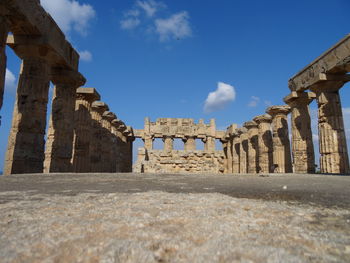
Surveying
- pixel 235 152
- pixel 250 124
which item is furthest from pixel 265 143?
pixel 235 152

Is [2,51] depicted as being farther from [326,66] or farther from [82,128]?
[326,66]

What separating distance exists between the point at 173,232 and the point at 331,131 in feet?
40.4

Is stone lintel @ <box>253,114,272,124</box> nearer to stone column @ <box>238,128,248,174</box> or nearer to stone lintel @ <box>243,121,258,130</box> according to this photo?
stone lintel @ <box>243,121,258,130</box>

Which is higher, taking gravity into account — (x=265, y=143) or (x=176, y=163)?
(x=265, y=143)

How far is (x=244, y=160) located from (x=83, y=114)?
15191mm

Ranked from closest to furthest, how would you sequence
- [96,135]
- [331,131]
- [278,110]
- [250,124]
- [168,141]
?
[331,131] < [278,110] < [96,135] < [250,124] < [168,141]

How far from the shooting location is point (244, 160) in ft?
74.0

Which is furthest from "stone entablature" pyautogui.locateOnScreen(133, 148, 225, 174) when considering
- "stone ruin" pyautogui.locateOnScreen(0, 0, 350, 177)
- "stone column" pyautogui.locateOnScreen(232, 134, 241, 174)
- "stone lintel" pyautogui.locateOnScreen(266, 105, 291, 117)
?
"stone column" pyautogui.locateOnScreen(232, 134, 241, 174)

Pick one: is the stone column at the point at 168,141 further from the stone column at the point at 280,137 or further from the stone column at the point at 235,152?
the stone column at the point at 280,137

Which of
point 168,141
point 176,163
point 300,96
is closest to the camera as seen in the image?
point 300,96

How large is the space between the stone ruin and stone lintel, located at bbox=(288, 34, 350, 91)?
38 mm

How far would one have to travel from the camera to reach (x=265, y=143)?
17.5m

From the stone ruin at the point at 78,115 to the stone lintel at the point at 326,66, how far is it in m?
0.04

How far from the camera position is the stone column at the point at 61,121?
1051cm
